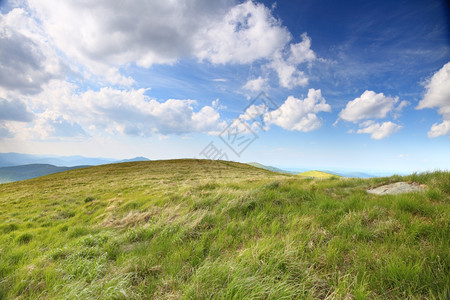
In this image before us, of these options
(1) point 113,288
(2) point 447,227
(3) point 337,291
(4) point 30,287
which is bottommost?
(4) point 30,287

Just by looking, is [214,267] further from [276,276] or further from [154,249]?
[154,249]

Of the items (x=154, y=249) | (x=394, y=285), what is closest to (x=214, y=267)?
(x=154, y=249)

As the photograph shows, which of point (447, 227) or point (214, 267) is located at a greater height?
point (447, 227)

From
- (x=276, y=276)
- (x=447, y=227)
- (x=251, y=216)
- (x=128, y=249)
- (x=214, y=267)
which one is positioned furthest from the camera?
(x=251, y=216)

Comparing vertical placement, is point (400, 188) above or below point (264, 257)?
above

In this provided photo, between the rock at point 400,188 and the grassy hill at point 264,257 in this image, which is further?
the rock at point 400,188

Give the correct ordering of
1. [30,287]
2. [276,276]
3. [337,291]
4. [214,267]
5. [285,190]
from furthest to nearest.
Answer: [285,190], [30,287], [214,267], [276,276], [337,291]

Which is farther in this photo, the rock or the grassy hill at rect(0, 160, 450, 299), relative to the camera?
the rock

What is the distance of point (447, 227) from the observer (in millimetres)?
3297

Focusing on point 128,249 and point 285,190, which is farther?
point 285,190

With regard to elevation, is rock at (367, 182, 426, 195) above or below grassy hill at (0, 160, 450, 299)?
above

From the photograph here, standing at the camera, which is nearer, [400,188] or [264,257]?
[264,257]

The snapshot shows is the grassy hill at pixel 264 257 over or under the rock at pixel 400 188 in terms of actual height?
under

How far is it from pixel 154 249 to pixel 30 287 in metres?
1.88
